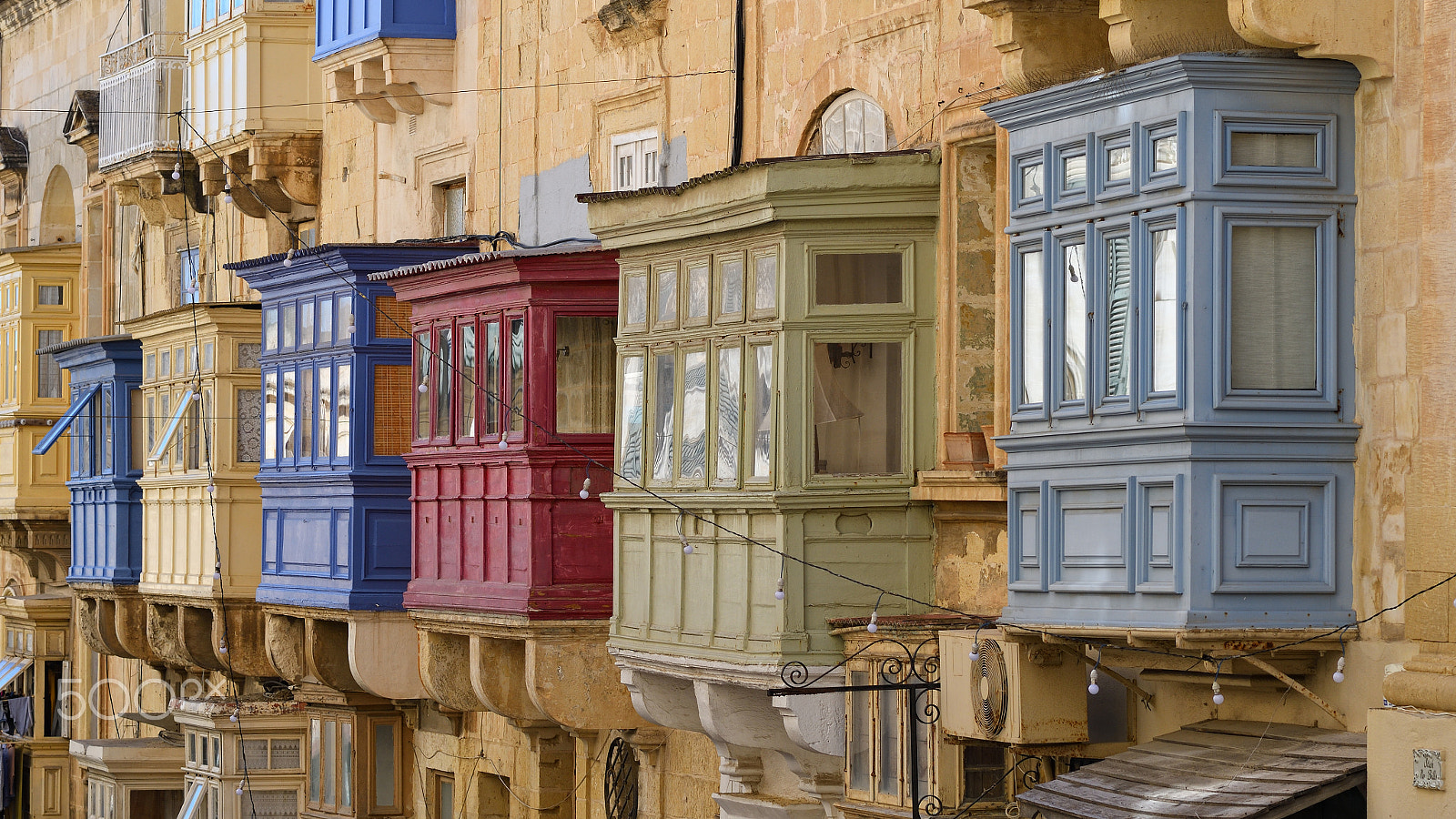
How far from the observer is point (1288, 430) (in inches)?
477

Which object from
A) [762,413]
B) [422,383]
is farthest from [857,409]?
[422,383]

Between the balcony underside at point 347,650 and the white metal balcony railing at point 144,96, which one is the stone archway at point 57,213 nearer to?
the white metal balcony railing at point 144,96

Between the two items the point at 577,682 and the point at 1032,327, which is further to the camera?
the point at 577,682

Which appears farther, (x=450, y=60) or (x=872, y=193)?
(x=450, y=60)

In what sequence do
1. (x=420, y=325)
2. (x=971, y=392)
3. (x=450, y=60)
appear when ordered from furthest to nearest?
(x=450, y=60) < (x=420, y=325) < (x=971, y=392)

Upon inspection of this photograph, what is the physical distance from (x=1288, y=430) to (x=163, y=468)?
1659 cm

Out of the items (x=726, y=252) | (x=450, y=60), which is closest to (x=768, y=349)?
(x=726, y=252)

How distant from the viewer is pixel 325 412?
890 inches

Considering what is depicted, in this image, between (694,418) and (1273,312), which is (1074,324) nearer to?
(1273,312)

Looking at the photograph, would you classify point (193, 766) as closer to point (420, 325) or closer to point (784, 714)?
point (420, 325)

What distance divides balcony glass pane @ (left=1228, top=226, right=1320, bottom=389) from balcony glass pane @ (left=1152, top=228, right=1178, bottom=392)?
290 millimetres

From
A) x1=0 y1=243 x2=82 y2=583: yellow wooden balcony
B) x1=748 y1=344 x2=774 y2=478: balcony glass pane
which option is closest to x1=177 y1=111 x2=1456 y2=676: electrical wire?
x1=748 y1=344 x2=774 y2=478: balcony glass pane

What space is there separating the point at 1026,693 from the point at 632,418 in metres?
4.64

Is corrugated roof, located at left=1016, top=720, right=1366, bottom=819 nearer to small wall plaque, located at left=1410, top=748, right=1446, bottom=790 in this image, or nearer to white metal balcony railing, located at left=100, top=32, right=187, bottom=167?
small wall plaque, located at left=1410, top=748, right=1446, bottom=790
